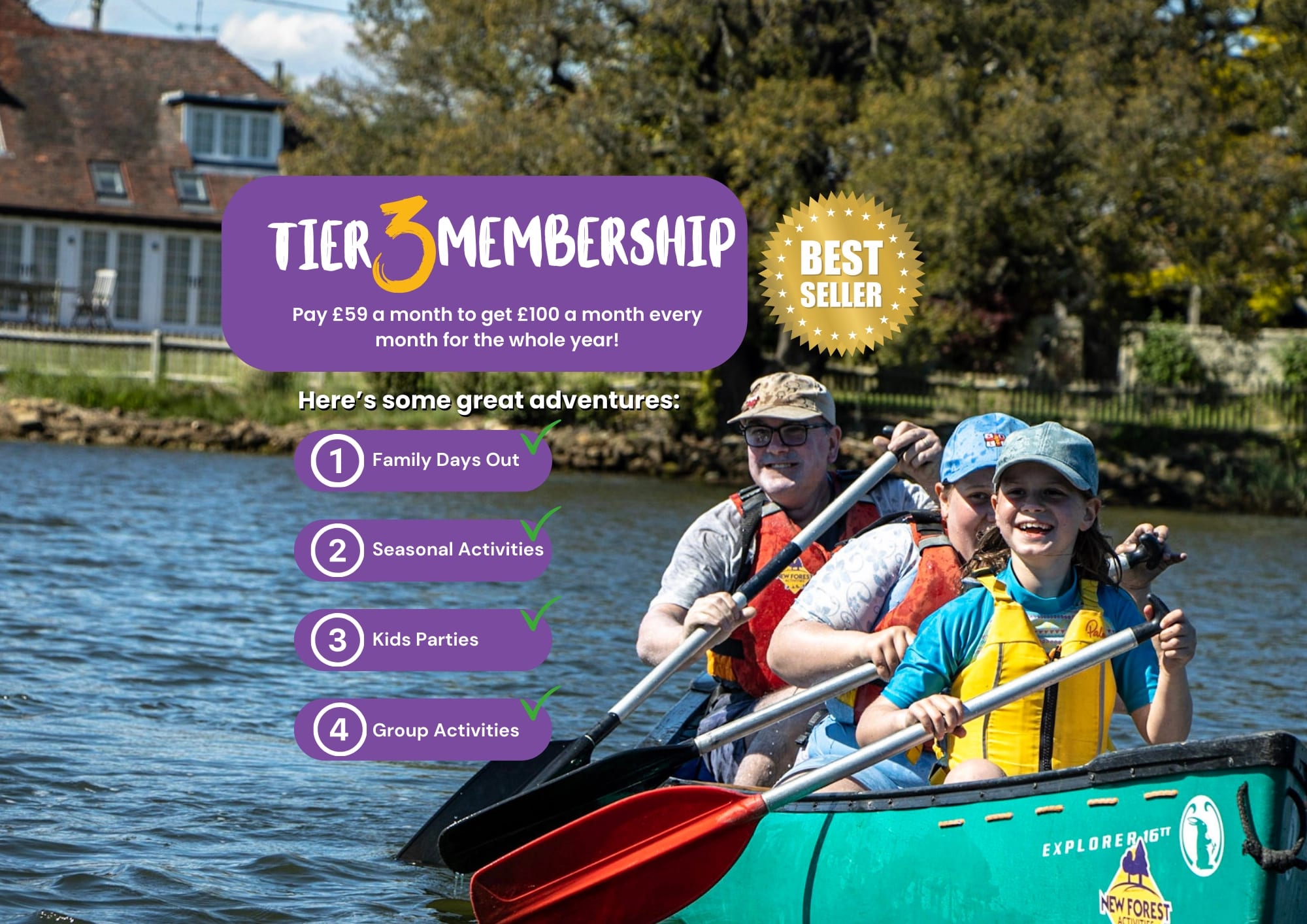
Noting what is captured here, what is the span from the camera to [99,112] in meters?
32.3

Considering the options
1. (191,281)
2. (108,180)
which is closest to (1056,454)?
(191,281)

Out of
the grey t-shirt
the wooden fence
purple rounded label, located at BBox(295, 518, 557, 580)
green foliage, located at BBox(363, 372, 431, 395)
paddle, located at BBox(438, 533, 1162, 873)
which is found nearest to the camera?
paddle, located at BBox(438, 533, 1162, 873)

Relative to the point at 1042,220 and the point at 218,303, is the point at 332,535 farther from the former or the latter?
the point at 218,303

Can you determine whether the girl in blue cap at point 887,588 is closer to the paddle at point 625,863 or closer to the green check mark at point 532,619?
the paddle at point 625,863

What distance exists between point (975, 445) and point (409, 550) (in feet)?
10.8

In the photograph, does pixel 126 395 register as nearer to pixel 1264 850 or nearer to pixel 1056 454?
pixel 1056 454

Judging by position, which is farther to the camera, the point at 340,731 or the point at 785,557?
the point at 340,731

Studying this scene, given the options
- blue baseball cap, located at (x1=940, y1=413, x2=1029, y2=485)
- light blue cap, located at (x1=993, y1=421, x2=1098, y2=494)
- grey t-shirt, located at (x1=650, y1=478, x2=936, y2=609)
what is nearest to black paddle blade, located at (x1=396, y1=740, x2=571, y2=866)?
grey t-shirt, located at (x1=650, y1=478, x2=936, y2=609)

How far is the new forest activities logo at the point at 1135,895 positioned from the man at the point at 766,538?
59.7 inches

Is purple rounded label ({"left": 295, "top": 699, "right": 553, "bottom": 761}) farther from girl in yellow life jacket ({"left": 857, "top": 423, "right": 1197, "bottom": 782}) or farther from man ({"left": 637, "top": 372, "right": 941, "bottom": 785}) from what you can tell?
girl in yellow life jacket ({"left": 857, "top": 423, "right": 1197, "bottom": 782})

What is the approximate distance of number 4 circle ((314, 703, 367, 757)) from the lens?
7.46 metres

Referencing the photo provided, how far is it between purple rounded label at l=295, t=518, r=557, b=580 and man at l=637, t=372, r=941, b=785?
1.70 m

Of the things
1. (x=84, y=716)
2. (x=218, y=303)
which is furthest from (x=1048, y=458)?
(x=218, y=303)

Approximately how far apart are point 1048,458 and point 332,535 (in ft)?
13.4
